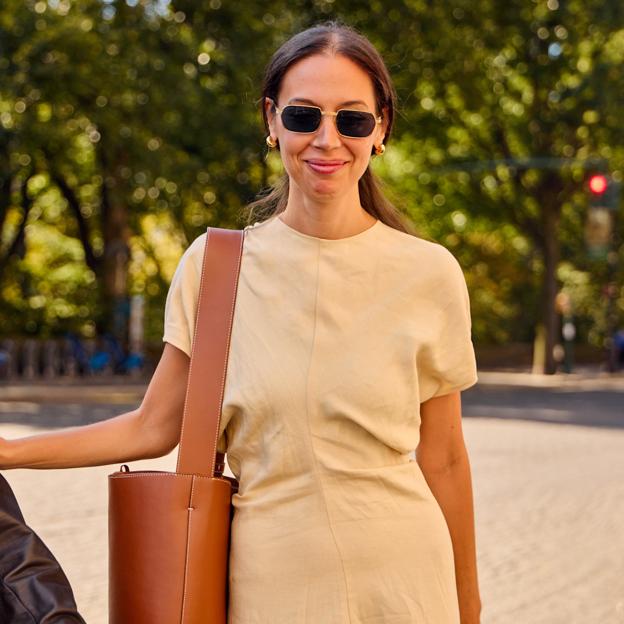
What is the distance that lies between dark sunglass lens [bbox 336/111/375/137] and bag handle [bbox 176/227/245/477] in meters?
0.26

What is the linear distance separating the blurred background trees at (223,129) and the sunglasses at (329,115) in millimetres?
19114

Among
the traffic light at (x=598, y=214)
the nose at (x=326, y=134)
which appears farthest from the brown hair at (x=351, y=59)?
the traffic light at (x=598, y=214)

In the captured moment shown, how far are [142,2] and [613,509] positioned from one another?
19507 mm

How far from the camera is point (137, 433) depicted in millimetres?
2512

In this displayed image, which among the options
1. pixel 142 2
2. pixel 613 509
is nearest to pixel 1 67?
pixel 142 2

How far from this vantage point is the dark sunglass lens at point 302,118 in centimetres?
246

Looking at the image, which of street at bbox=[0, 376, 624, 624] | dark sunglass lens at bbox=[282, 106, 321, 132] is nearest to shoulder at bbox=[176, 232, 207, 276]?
dark sunglass lens at bbox=[282, 106, 321, 132]

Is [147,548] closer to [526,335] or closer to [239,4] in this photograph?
[239,4]

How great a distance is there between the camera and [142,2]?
92.2ft

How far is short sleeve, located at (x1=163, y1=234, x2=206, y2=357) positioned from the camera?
2.45 metres

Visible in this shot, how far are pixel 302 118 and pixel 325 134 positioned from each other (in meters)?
0.05

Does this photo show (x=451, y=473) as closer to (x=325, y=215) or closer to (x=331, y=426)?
(x=331, y=426)

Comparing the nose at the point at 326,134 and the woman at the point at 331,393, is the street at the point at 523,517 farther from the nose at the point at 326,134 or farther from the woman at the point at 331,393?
the nose at the point at 326,134

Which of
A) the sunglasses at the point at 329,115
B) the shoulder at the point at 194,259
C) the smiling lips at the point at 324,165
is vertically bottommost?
the shoulder at the point at 194,259
